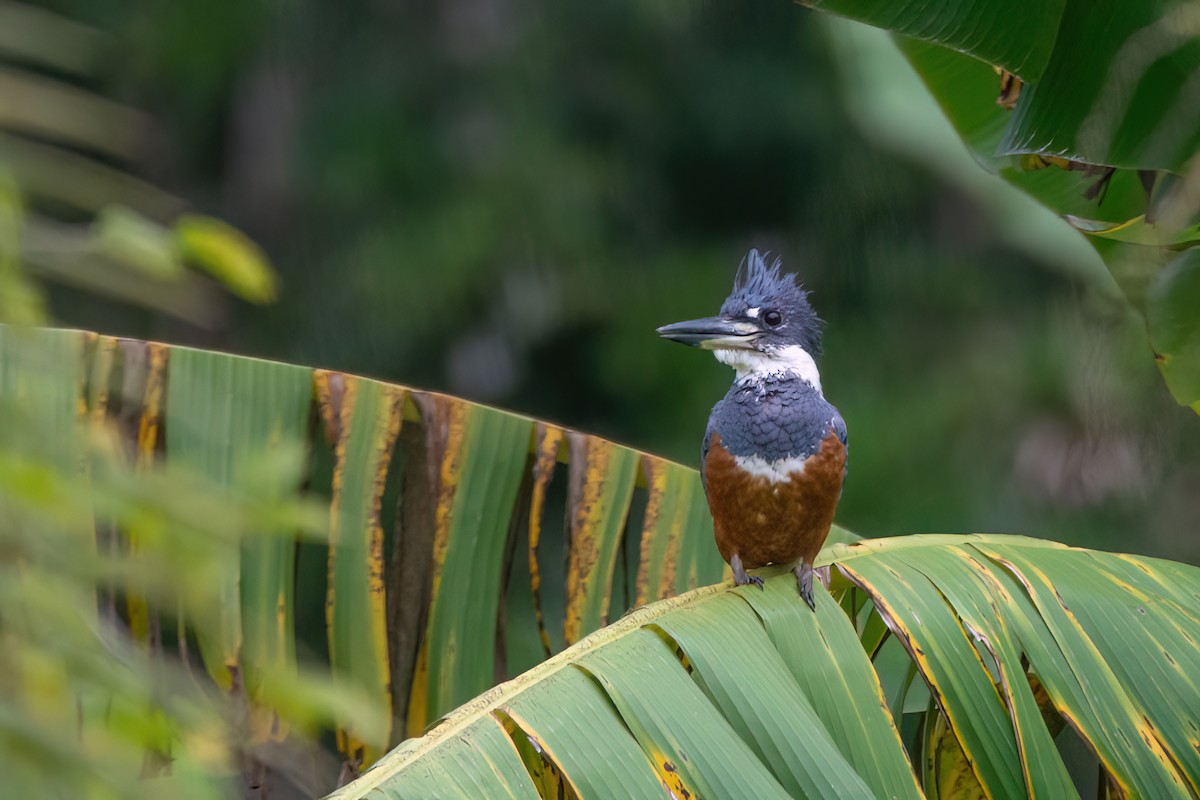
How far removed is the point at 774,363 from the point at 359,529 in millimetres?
1055

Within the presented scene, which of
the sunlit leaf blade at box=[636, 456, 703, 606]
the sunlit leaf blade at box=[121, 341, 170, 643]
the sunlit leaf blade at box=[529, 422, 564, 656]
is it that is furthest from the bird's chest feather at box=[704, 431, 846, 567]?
the sunlit leaf blade at box=[121, 341, 170, 643]

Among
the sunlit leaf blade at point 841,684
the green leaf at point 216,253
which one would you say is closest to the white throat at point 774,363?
the sunlit leaf blade at point 841,684

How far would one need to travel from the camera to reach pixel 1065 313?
21.3ft

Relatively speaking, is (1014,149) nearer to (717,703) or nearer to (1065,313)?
(717,703)

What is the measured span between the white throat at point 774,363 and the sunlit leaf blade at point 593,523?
0.39 metres

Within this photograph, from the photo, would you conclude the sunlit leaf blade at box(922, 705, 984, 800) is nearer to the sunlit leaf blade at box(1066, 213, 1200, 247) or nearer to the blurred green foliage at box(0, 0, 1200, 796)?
the sunlit leaf blade at box(1066, 213, 1200, 247)

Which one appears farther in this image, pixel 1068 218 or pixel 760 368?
pixel 760 368

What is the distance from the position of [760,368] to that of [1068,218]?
77 cm

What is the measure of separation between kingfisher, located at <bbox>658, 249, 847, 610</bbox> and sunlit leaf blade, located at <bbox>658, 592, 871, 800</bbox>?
19.1 inches

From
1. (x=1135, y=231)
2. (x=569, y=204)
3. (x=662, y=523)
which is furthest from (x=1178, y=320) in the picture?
(x=569, y=204)

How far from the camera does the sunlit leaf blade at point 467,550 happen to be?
2746mm

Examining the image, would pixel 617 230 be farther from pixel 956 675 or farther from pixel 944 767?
pixel 956 675

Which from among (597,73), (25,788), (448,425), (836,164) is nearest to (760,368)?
(448,425)

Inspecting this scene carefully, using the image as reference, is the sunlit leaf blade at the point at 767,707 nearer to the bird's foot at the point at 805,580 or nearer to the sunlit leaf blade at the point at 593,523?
the bird's foot at the point at 805,580
